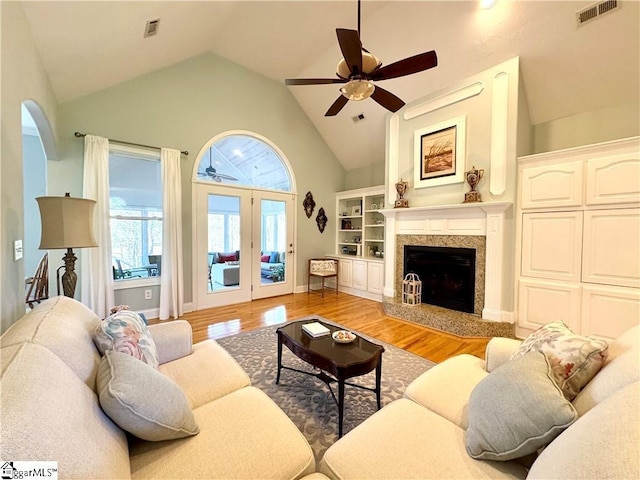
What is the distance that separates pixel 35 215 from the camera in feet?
14.4

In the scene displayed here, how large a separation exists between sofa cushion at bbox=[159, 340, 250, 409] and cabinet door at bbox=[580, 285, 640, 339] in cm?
359

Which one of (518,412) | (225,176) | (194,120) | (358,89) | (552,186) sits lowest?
(518,412)

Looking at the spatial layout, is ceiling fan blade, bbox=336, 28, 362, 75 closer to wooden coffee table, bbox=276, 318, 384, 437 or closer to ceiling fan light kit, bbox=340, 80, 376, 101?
ceiling fan light kit, bbox=340, 80, 376, 101

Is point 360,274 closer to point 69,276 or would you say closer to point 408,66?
point 408,66

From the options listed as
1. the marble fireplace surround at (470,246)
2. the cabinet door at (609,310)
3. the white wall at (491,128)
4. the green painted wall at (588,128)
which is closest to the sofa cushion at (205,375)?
the marble fireplace surround at (470,246)

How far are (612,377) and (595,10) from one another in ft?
11.7

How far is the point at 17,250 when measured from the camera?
1831 mm

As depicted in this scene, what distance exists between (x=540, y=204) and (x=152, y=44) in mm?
4923

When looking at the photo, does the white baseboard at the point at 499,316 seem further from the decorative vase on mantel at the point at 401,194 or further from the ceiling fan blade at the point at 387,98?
the ceiling fan blade at the point at 387,98

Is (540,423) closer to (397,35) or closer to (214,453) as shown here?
(214,453)

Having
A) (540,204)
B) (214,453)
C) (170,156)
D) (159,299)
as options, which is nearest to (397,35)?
(540,204)

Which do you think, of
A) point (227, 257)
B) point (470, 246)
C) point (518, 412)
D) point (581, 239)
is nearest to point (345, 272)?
point (227, 257)

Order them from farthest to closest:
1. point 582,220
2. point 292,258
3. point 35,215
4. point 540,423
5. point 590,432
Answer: point 292,258
point 35,215
point 582,220
point 540,423
point 590,432

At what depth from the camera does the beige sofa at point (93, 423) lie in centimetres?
70
